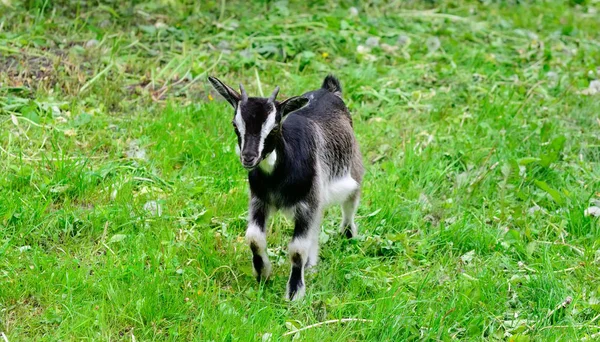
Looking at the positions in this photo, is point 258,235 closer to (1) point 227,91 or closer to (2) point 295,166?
(2) point 295,166

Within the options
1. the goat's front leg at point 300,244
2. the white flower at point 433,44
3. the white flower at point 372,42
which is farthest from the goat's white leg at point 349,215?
the white flower at point 433,44

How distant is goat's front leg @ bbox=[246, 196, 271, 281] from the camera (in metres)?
4.79

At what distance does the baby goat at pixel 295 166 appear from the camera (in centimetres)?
438

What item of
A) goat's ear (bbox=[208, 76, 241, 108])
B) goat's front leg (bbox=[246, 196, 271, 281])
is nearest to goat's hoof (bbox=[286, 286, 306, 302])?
Answer: goat's front leg (bbox=[246, 196, 271, 281])

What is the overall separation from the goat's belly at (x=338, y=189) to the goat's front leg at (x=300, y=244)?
9.5 inches

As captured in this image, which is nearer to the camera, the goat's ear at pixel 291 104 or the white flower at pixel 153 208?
the goat's ear at pixel 291 104

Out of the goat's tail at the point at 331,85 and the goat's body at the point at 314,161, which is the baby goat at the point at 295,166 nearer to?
the goat's body at the point at 314,161

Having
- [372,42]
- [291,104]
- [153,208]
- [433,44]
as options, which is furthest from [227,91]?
[433,44]

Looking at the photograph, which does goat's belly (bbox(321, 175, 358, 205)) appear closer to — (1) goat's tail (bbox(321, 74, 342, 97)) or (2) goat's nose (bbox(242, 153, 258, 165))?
(1) goat's tail (bbox(321, 74, 342, 97))

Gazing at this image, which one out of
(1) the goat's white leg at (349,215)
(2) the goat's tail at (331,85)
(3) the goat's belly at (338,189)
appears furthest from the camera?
(2) the goat's tail at (331,85)

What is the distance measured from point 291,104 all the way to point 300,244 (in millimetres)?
834

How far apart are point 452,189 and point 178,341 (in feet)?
9.08

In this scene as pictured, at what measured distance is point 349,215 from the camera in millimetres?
5539

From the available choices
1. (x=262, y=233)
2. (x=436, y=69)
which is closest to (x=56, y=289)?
(x=262, y=233)
